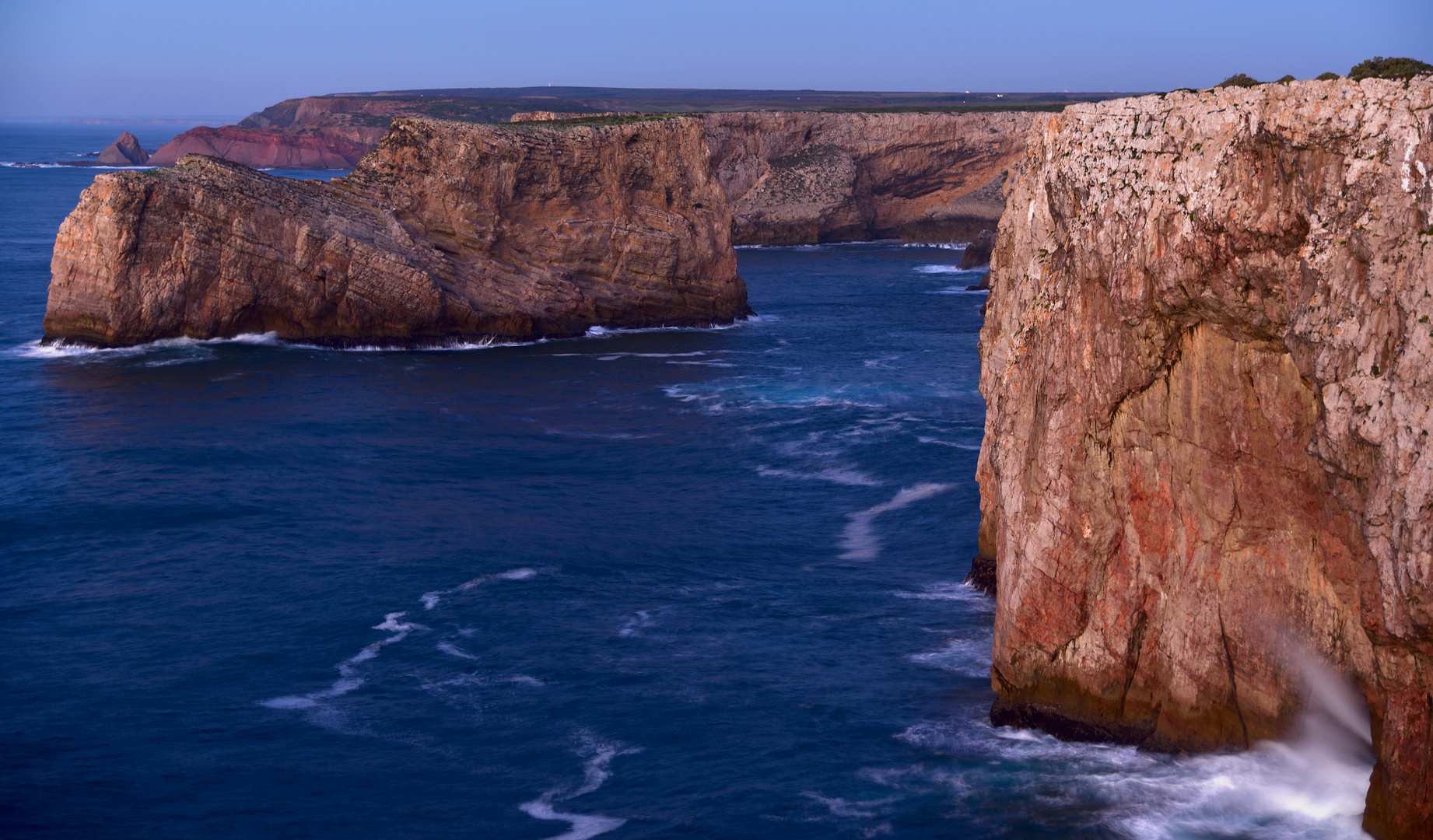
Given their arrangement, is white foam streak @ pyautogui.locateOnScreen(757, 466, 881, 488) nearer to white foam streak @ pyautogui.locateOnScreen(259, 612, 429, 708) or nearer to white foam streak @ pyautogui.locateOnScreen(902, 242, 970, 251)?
white foam streak @ pyautogui.locateOnScreen(259, 612, 429, 708)

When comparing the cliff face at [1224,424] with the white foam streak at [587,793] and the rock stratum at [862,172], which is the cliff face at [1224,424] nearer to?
the white foam streak at [587,793]

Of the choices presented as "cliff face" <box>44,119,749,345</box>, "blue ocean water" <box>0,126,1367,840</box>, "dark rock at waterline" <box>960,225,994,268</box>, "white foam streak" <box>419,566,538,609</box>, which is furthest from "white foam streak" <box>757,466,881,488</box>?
"dark rock at waterline" <box>960,225,994,268</box>

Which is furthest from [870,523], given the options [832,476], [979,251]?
[979,251]

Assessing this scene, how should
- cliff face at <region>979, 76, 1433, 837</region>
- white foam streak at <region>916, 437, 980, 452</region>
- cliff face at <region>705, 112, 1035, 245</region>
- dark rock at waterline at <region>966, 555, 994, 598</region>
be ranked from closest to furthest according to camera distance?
cliff face at <region>979, 76, 1433, 837</region>, dark rock at waterline at <region>966, 555, 994, 598</region>, white foam streak at <region>916, 437, 980, 452</region>, cliff face at <region>705, 112, 1035, 245</region>

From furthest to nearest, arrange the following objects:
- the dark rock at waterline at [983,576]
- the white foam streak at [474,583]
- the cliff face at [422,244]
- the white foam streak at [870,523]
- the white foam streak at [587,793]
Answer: the cliff face at [422,244]
the white foam streak at [870,523]
the dark rock at waterline at [983,576]
the white foam streak at [474,583]
the white foam streak at [587,793]

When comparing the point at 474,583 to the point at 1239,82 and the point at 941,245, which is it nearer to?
the point at 1239,82

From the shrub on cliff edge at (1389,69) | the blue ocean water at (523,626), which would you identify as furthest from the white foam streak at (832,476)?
the shrub on cliff edge at (1389,69)
